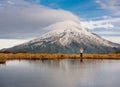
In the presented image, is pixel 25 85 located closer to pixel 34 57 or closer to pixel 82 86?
pixel 82 86

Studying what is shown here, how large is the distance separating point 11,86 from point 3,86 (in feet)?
2.45

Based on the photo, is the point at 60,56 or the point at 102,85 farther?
the point at 60,56

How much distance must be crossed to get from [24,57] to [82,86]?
5447 centimetres

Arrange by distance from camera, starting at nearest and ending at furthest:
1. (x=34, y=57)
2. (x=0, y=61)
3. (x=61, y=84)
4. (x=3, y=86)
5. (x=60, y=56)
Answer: (x=3, y=86), (x=61, y=84), (x=0, y=61), (x=34, y=57), (x=60, y=56)

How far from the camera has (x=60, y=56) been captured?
8788cm

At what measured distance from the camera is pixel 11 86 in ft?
93.3

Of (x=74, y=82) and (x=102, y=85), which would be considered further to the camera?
(x=74, y=82)

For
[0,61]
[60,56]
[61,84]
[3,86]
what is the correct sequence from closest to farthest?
[3,86], [61,84], [0,61], [60,56]

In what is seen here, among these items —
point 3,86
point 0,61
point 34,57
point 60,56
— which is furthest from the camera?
point 60,56

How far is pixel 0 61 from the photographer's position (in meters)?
62.4

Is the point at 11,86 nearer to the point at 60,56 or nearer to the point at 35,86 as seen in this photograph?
the point at 35,86

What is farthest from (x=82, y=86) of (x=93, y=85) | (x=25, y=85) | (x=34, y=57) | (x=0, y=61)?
(x=34, y=57)

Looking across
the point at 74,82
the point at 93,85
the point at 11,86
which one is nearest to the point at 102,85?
the point at 93,85

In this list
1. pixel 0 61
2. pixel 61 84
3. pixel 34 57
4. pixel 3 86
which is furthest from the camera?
pixel 34 57
